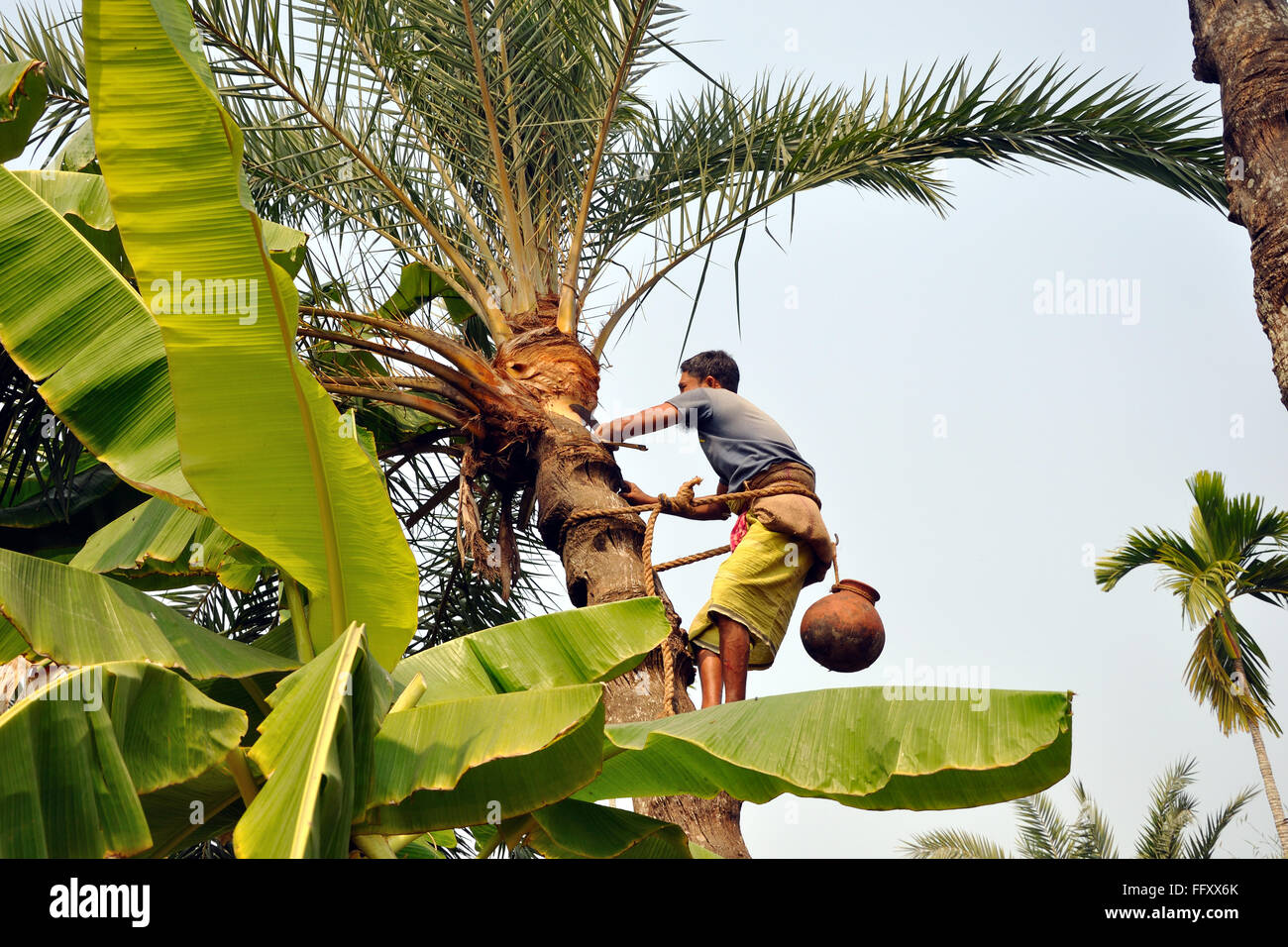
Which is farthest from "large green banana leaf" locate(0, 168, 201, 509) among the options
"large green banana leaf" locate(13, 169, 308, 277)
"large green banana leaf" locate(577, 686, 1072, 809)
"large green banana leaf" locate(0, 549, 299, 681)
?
"large green banana leaf" locate(577, 686, 1072, 809)

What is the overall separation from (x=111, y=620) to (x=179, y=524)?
1.52 metres

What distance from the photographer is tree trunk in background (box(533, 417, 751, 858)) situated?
169 inches

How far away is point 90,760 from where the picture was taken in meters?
2.42

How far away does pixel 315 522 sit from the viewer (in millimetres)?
3342

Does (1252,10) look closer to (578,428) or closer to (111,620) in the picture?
(578,428)

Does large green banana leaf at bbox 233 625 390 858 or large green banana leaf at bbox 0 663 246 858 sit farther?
large green banana leaf at bbox 0 663 246 858

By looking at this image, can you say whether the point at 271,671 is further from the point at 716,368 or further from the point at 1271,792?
the point at 1271,792

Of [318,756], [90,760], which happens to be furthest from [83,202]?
[318,756]

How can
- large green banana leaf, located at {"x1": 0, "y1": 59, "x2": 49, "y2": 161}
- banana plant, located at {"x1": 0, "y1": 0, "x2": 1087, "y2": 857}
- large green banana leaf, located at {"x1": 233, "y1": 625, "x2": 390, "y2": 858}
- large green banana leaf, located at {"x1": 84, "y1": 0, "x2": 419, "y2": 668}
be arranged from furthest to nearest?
large green banana leaf, located at {"x1": 0, "y1": 59, "x2": 49, "y2": 161}, large green banana leaf, located at {"x1": 84, "y1": 0, "x2": 419, "y2": 668}, banana plant, located at {"x1": 0, "y1": 0, "x2": 1087, "y2": 857}, large green banana leaf, located at {"x1": 233, "y1": 625, "x2": 390, "y2": 858}

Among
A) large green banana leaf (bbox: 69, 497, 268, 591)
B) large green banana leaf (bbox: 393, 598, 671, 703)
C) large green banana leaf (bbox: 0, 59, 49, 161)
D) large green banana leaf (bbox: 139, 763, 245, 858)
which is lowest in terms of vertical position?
large green banana leaf (bbox: 139, 763, 245, 858)

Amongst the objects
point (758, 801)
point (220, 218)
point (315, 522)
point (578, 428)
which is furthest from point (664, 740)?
point (578, 428)

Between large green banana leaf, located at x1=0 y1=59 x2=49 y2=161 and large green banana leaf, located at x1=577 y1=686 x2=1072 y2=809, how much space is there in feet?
11.4

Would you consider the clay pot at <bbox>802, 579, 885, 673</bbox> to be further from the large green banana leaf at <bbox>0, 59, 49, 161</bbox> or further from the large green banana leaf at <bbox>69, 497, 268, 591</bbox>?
the large green banana leaf at <bbox>0, 59, 49, 161</bbox>

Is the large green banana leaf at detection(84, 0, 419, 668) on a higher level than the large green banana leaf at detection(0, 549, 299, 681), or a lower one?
higher
